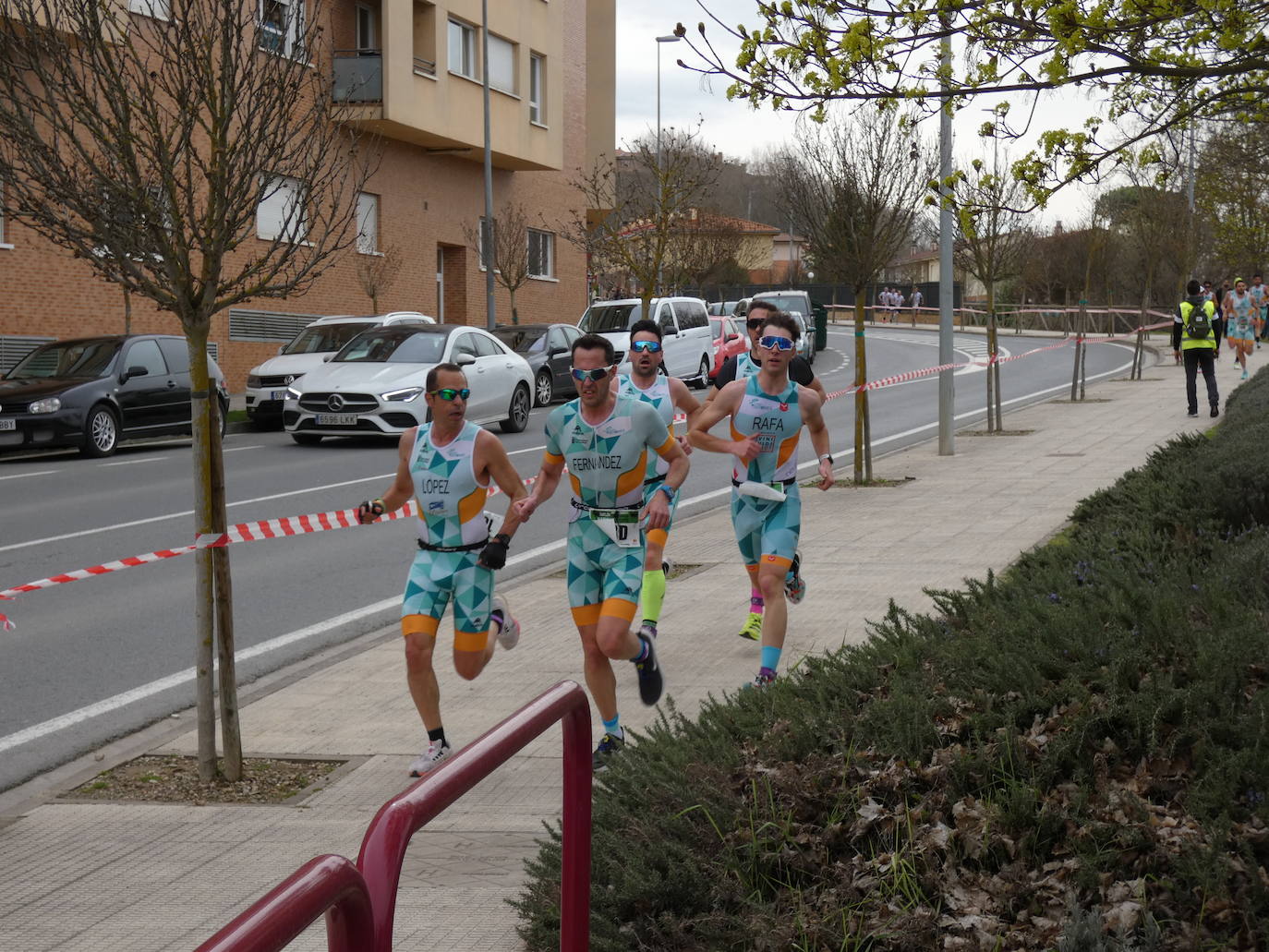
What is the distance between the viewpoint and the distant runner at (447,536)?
6734 millimetres

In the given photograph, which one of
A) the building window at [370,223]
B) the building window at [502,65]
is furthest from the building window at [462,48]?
the building window at [370,223]

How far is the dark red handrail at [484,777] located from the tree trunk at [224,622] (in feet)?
11.4

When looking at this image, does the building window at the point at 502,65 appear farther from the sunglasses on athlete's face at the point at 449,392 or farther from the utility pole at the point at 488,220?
the sunglasses on athlete's face at the point at 449,392

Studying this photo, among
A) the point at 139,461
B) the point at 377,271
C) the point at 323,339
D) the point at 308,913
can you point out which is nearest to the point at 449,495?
the point at 308,913

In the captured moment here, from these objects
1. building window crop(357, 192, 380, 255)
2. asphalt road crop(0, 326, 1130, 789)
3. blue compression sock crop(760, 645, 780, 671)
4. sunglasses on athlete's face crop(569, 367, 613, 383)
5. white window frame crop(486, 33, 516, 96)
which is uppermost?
white window frame crop(486, 33, 516, 96)

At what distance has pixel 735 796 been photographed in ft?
14.4

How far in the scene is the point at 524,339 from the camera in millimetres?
29234

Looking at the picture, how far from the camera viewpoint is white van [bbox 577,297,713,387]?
3056 centimetres

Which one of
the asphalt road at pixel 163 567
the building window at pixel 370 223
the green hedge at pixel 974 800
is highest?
the building window at pixel 370 223

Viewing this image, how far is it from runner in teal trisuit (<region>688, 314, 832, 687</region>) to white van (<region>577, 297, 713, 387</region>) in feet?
69.9

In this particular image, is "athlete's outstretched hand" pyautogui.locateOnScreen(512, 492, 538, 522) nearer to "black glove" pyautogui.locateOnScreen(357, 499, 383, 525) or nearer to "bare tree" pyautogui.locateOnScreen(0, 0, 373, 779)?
"black glove" pyautogui.locateOnScreen(357, 499, 383, 525)

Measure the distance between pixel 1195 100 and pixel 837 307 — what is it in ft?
260

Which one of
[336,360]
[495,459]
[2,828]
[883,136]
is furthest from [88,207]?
[336,360]

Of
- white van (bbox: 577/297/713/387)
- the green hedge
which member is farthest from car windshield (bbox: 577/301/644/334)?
the green hedge
